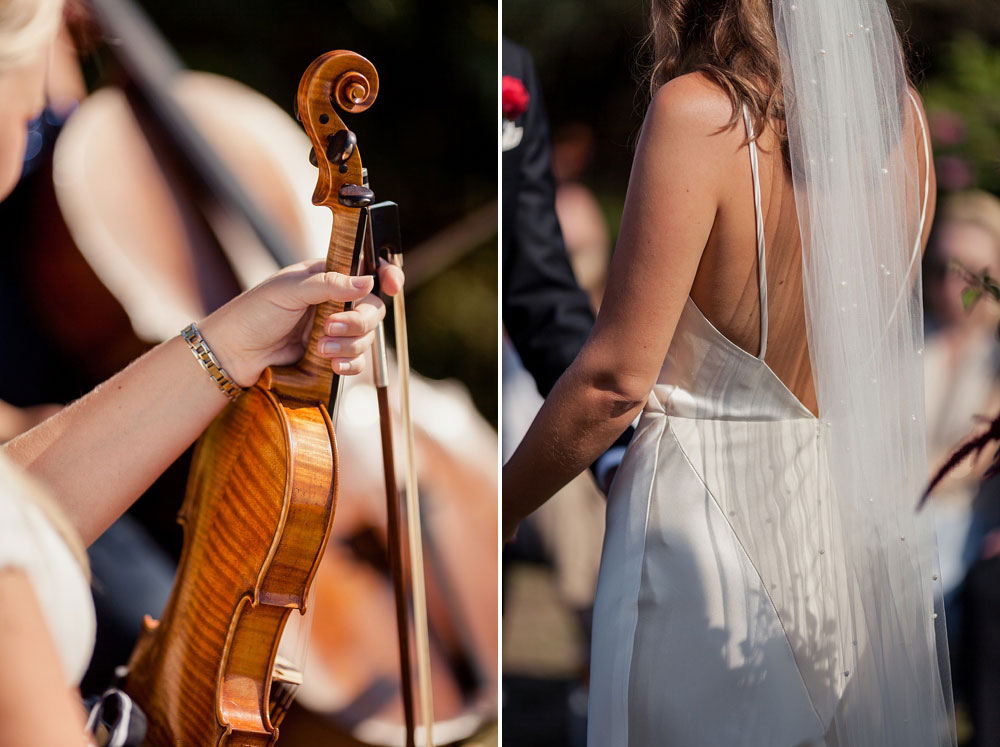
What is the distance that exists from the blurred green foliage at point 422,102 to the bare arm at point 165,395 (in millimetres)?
394

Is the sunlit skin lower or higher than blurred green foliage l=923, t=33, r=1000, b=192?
higher

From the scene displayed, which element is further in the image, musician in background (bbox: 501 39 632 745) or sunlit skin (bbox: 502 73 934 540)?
musician in background (bbox: 501 39 632 745)

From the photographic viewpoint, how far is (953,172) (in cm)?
224

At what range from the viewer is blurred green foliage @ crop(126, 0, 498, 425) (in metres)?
1.71

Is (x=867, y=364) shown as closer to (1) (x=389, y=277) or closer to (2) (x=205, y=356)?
(1) (x=389, y=277)

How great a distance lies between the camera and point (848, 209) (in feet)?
4.79

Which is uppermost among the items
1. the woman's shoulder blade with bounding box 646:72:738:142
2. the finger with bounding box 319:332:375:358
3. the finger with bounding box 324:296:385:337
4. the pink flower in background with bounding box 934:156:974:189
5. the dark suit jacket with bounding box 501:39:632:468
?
the woman's shoulder blade with bounding box 646:72:738:142

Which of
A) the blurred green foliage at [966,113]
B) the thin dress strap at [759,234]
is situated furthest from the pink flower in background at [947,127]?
the thin dress strap at [759,234]

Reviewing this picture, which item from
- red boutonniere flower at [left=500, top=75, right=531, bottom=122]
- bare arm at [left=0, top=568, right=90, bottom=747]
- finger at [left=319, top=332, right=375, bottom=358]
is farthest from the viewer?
red boutonniere flower at [left=500, top=75, right=531, bottom=122]

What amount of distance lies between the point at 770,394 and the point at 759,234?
0.28 m

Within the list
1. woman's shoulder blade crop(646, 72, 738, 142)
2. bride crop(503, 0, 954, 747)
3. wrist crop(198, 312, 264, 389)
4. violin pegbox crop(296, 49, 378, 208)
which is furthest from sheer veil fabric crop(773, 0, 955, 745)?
wrist crop(198, 312, 264, 389)

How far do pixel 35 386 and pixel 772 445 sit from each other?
1253 millimetres

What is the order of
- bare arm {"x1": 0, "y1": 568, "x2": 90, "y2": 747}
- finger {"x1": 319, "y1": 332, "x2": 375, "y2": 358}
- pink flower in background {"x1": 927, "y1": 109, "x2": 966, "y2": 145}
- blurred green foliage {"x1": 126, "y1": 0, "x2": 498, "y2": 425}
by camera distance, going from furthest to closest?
pink flower in background {"x1": 927, "y1": 109, "x2": 966, "y2": 145} < blurred green foliage {"x1": 126, "y1": 0, "x2": 498, "y2": 425} < finger {"x1": 319, "y1": 332, "x2": 375, "y2": 358} < bare arm {"x1": 0, "y1": 568, "x2": 90, "y2": 747}

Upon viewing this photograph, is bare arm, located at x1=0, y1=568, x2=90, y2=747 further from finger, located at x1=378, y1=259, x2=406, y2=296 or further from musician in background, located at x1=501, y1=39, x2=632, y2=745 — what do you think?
musician in background, located at x1=501, y1=39, x2=632, y2=745
